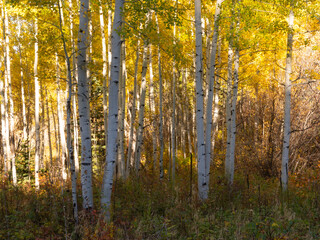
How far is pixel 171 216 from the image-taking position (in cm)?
587

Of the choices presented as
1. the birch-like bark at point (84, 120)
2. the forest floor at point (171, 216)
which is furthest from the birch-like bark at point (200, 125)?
the birch-like bark at point (84, 120)

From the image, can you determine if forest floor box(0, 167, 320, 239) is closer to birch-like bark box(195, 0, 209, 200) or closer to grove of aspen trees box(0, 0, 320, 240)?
grove of aspen trees box(0, 0, 320, 240)

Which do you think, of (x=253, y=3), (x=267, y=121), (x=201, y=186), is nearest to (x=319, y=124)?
(x=267, y=121)

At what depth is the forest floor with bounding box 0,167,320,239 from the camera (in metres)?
4.72

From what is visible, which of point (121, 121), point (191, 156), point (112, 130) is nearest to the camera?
point (112, 130)

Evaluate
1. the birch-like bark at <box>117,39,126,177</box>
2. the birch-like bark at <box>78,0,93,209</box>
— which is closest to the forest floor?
the birch-like bark at <box>78,0,93,209</box>

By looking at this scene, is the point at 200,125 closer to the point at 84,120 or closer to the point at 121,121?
the point at 84,120

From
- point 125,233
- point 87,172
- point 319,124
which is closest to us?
point 125,233

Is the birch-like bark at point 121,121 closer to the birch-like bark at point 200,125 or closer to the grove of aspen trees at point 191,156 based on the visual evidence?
the grove of aspen trees at point 191,156

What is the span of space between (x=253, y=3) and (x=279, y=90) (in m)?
4.15

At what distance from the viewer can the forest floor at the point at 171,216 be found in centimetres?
472

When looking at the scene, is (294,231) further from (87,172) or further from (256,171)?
(256,171)

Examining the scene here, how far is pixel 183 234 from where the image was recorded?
5.03 m

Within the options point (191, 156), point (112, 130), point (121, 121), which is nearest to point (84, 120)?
point (112, 130)
